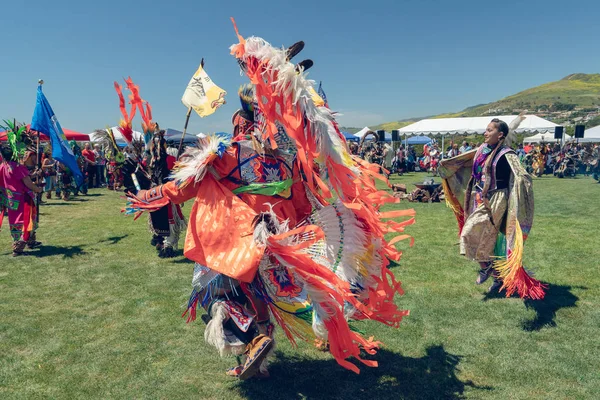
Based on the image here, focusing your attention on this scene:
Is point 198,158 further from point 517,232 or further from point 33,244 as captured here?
point 33,244

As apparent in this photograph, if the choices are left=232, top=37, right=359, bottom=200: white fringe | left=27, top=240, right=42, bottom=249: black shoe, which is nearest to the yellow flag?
left=232, top=37, right=359, bottom=200: white fringe

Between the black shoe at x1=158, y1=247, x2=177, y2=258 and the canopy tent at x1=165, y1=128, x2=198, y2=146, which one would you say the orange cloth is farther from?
the canopy tent at x1=165, y1=128, x2=198, y2=146

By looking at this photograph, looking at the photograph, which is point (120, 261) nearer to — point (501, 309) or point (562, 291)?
point (501, 309)

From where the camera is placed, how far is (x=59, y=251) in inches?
285

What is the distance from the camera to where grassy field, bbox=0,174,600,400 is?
3012mm

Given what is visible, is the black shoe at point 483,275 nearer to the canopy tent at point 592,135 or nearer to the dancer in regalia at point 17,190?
the dancer in regalia at point 17,190

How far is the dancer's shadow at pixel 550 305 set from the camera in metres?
3.94

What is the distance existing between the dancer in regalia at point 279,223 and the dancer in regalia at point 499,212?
1.88 m

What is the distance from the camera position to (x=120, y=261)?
6.51 metres

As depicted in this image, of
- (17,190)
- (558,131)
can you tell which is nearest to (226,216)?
(17,190)

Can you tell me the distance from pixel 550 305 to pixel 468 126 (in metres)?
21.4

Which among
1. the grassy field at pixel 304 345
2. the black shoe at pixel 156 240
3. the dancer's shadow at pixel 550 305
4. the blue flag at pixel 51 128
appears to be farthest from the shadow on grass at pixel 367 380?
the blue flag at pixel 51 128

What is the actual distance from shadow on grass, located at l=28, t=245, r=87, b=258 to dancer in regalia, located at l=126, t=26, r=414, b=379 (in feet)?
15.3

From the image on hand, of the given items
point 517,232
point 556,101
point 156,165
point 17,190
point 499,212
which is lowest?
point 517,232
